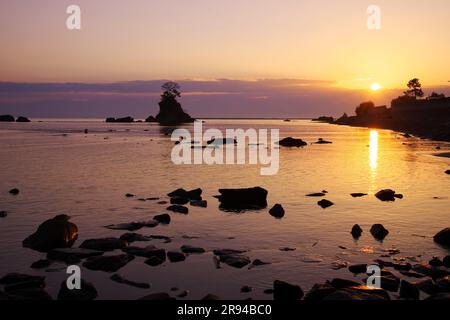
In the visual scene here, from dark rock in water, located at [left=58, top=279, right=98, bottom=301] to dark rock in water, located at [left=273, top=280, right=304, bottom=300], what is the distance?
20.7ft

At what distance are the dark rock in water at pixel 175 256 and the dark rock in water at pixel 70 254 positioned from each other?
310cm

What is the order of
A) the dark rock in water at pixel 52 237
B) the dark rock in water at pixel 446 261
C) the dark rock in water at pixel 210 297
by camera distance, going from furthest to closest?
the dark rock in water at pixel 52 237 < the dark rock in water at pixel 446 261 < the dark rock in water at pixel 210 297

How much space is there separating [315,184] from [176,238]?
23226mm

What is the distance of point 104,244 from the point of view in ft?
66.1

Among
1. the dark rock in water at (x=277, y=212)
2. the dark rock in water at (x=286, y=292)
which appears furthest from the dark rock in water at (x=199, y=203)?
the dark rock in water at (x=286, y=292)

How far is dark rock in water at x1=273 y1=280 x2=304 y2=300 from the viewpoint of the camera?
48.6 feet

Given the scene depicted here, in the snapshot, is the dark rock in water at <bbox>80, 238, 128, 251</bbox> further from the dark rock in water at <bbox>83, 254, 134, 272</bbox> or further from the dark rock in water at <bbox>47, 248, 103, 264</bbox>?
the dark rock in water at <bbox>83, 254, 134, 272</bbox>

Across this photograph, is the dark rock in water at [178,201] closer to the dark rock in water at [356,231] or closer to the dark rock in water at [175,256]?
the dark rock in water at [175,256]

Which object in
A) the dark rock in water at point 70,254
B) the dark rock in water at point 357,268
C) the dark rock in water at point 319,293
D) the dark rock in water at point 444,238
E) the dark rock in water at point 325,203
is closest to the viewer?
the dark rock in water at point 319,293

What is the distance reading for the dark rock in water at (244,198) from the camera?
3116 cm

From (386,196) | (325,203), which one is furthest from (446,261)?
(386,196)

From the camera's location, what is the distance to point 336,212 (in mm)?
28859

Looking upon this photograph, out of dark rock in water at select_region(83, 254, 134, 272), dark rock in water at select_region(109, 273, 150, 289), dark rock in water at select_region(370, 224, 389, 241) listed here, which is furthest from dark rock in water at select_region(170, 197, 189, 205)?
dark rock in water at select_region(109, 273, 150, 289)
